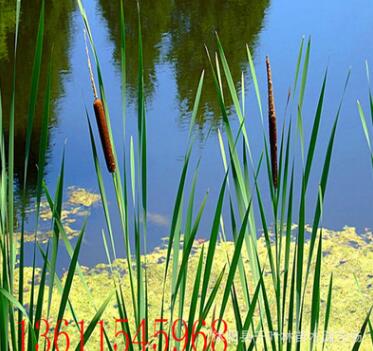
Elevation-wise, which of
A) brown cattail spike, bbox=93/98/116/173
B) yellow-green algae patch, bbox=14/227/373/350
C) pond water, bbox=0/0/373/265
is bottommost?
yellow-green algae patch, bbox=14/227/373/350

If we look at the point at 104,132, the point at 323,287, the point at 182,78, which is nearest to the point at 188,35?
the point at 182,78

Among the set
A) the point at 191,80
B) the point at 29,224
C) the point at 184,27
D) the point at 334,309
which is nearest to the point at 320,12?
the point at 184,27

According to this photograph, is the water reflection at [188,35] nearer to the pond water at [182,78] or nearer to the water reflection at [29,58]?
the pond water at [182,78]

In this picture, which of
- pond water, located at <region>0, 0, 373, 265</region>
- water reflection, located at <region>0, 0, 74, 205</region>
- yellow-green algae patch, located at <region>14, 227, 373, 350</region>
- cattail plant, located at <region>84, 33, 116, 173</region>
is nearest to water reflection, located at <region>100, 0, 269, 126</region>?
pond water, located at <region>0, 0, 373, 265</region>

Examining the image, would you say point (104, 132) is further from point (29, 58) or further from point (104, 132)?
point (29, 58)

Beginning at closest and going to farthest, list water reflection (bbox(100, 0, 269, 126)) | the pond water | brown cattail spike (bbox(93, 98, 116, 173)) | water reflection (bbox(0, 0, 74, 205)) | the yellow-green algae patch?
brown cattail spike (bbox(93, 98, 116, 173)), the yellow-green algae patch, the pond water, water reflection (bbox(0, 0, 74, 205)), water reflection (bbox(100, 0, 269, 126))

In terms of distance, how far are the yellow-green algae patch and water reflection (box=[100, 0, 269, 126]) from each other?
141 cm

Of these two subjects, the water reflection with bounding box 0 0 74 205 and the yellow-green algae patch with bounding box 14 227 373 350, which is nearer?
the yellow-green algae patch with bounding box 14 227 373 350

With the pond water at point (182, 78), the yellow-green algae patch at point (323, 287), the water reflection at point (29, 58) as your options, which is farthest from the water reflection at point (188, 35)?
the yellow-green algae patch at point (323, 287)

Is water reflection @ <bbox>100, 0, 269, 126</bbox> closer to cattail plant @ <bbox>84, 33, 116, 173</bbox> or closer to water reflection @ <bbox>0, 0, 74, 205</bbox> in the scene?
water reflection @ <bbox>0, 0, 74, 205</bbox>

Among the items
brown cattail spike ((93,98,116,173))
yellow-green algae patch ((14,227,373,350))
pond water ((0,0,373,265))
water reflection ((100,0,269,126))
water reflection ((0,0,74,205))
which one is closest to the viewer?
brown cattail spike ((93,98,116,173))

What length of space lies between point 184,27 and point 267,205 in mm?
2844

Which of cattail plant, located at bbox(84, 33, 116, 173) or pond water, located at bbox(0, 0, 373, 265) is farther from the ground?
cattail plant, located at bbox(84, 33, 116, 173)

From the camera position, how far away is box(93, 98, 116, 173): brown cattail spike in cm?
58
